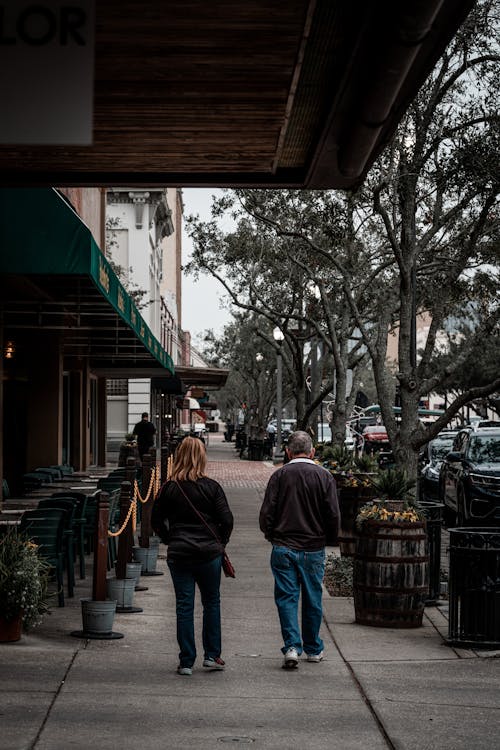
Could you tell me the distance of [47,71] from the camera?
4891mm

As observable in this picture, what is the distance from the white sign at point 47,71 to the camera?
15.9ft

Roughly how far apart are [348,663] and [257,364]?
5430 cm

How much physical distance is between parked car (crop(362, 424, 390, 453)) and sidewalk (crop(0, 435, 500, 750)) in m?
41.7

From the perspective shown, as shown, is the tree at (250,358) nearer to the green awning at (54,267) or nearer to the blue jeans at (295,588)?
the green awning at (54,267)

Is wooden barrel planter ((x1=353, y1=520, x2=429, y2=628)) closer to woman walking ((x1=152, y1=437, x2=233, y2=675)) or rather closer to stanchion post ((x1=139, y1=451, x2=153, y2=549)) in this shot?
woman walking ((x1=152, y1=437, x2=233, y2=675))

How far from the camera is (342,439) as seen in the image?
24.9 meters

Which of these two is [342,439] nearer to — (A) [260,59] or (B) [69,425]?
Answer: (B) [69,425]

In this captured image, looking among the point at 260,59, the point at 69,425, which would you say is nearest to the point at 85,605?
the point at 260,59

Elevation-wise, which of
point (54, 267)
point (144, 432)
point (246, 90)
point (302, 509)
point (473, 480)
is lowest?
point (473, 480)

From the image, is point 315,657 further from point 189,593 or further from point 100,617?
Result: point 100,617

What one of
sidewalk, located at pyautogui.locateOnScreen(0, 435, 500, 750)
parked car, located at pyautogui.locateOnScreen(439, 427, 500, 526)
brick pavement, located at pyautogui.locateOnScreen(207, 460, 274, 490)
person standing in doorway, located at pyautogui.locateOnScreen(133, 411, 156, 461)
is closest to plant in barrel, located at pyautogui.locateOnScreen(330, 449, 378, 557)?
parked car, located at pyautogui.locateOnScreen(439, 427, 500, 526)

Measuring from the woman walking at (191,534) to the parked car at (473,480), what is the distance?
Answer: 36.2ft

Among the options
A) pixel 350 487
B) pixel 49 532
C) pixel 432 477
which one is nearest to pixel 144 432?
pixel 432 477

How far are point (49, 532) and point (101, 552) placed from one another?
1.70 meters
